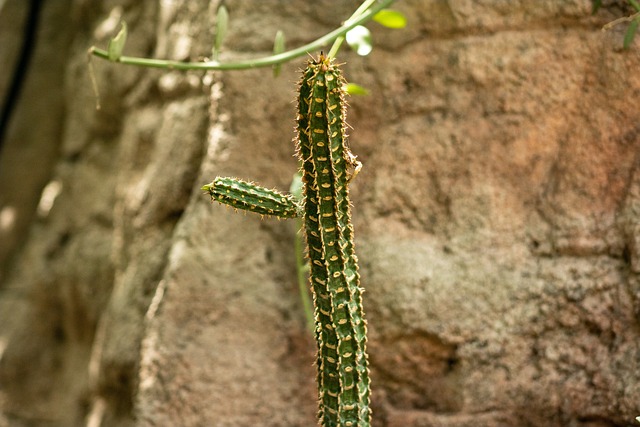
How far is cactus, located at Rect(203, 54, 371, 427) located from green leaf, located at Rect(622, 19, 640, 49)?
0.97m

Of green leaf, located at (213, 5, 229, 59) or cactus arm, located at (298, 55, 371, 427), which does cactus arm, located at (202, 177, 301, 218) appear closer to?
cactus arm, located at (298, 55, 371, 427)

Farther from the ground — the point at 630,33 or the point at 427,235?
the point at 630,33

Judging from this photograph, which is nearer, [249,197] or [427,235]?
[249,197]

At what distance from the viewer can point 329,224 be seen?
6.36 feet

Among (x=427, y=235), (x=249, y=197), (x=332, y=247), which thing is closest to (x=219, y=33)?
(x=249, y=197)

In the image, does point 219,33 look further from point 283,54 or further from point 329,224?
point 329,224

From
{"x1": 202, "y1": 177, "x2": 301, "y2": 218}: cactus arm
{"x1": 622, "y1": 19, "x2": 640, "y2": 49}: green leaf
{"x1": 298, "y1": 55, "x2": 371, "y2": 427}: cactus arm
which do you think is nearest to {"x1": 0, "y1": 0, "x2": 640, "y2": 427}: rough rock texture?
{"x1": 622, "y1": 19, "x2": 640, "y2": 49}: green leaf

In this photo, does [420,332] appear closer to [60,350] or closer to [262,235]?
[262,235]

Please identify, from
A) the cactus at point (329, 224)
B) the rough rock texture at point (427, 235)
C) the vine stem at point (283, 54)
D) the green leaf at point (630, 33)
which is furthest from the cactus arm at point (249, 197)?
the green leaf at point (630, 33)

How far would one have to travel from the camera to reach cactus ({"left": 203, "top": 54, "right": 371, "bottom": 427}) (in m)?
1.88

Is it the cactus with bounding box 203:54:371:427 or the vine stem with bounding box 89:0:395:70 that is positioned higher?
the vine stem with bounding box 89:0:395:70

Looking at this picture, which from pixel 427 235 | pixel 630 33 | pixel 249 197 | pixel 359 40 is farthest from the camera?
pixel 427 235

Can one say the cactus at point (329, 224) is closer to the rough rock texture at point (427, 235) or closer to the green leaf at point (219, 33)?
the green leaf at point (219, 33)

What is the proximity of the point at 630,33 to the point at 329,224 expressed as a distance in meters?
1.12
